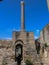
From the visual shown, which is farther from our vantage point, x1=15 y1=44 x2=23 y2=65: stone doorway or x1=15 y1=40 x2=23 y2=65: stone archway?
x1=15 y1=40 x2=23 y2=65: stone archway

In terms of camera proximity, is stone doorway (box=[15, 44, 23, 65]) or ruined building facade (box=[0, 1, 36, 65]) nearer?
ruined building facade (box=[0, 1, 36, 65])

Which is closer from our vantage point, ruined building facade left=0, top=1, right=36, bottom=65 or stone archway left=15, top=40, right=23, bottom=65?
ruined building facade left=0, top=1, right=36, bottom=65

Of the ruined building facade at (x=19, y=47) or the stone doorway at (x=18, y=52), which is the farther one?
the stone doorway at (x=18, y=52)

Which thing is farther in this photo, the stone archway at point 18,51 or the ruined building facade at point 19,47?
the stone archway at point 18,51

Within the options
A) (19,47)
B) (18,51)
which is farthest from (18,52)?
(19,47)

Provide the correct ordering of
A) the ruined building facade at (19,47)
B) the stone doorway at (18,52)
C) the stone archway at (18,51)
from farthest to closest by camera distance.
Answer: the stone archway at (18,51)
the stone doorway at (18,52)
the ruined building facade at (19,47)

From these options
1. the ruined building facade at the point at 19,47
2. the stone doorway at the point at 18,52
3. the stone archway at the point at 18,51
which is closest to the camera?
the ruined building facade at the point at 19,47

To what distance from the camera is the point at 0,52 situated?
22375 millimetres

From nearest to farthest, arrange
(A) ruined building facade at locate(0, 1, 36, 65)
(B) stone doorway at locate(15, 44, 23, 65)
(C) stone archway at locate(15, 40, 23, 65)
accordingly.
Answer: (A) ruined building facade at locate(0, 1, 36, 65) < (B) stone doorway at locate(15, 44, 23, 65) < (C) stone archway at locate(15, 40, 23, 65)

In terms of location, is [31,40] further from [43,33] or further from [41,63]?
[41,63]

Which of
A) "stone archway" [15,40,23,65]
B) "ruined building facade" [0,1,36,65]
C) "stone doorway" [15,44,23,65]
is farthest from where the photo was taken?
"stone archway" [15,40,23,65]

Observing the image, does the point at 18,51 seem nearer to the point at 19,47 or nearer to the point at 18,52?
the point at 18,52

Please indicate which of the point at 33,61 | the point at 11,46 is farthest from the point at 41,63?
the point at 11,46

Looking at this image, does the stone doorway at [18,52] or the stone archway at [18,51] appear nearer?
the stone doorway at [18,52]
